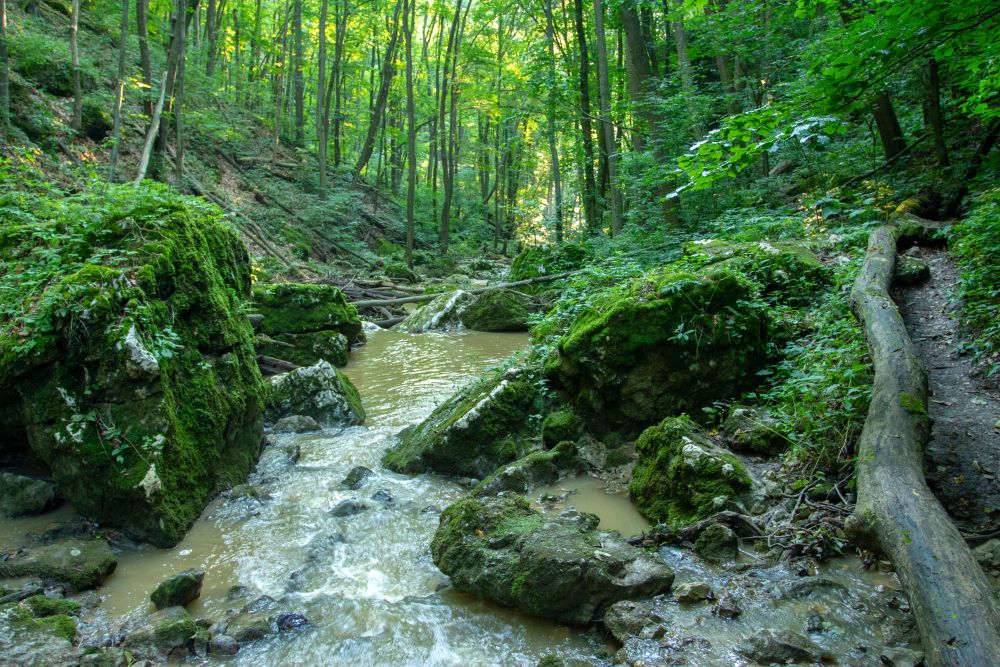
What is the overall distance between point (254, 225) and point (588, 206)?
11.0 meters

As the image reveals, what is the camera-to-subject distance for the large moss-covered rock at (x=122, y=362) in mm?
4742

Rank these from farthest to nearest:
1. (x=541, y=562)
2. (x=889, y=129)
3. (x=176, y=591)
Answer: (x=889, y=129)
(x=176, y=591)
(x=541, y=562)

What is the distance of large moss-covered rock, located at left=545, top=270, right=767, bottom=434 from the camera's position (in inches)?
232

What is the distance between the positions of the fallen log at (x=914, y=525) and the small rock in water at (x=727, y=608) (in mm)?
778

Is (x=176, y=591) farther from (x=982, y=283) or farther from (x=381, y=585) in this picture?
(x=982, y=283)

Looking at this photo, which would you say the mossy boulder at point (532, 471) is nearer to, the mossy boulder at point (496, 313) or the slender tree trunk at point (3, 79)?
the mossy boulder at point (496, 313)

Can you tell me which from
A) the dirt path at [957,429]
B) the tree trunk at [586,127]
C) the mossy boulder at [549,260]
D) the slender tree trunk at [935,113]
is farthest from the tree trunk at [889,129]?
the mossy boulder at [549,260]

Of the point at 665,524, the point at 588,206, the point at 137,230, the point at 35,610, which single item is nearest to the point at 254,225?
the point at 588,206

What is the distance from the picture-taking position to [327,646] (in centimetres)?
345

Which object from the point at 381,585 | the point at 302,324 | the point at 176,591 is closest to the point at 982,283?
the point at 381,585

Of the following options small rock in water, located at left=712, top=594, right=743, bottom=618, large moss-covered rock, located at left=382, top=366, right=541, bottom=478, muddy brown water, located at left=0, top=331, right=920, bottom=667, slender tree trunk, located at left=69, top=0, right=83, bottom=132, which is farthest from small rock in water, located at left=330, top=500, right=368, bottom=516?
slender tree trunk, located at left=69, top=0, right=83, bottom=132

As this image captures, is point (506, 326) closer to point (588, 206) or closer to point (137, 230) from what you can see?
point (588, 206)

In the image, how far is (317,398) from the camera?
26.2 feet

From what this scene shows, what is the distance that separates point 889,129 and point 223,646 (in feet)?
41.4
